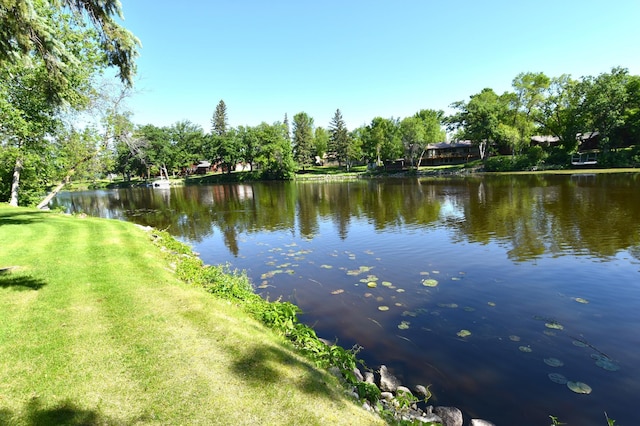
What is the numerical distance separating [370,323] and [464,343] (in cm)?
227

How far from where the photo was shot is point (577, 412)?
5.55 meters

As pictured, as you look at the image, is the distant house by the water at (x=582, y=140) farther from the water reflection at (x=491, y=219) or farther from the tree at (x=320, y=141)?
the tree at (x=320, y=141)

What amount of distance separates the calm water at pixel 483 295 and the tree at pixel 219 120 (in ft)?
306

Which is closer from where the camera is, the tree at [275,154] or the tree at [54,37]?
the tree at [54,37]

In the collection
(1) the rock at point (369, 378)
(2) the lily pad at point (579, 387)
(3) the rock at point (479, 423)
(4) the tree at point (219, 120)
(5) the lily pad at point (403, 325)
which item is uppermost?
(4) the tree at point (219, 120)

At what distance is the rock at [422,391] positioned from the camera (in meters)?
6.05

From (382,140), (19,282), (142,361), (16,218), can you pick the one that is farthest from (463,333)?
(382,140)

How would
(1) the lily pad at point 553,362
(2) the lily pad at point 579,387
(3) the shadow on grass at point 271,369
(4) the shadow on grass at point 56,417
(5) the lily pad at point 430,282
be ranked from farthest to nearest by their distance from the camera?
(5) the lily pad at point 430,282 → (1) the lily pad at point 553,362 → (2) the lily pad at point 579,387 → (3) the shadow on grass at point 271,369 → (4) the shadow on grass at point 56,417

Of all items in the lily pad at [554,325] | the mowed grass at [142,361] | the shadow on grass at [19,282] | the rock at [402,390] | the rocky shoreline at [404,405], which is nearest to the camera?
the mowed grass at [142,361]

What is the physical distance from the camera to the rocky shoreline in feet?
16.9

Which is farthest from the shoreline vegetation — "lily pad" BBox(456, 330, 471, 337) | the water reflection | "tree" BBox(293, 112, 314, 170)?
"lily pad" BBox(456, 330, 471, 337)

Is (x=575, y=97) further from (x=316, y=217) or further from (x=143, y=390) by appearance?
(x=143, y=390)

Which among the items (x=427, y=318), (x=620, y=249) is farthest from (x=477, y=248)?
(x=427, y=318)

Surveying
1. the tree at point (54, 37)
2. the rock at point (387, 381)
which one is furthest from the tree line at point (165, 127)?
the rock at point (387, 381)
